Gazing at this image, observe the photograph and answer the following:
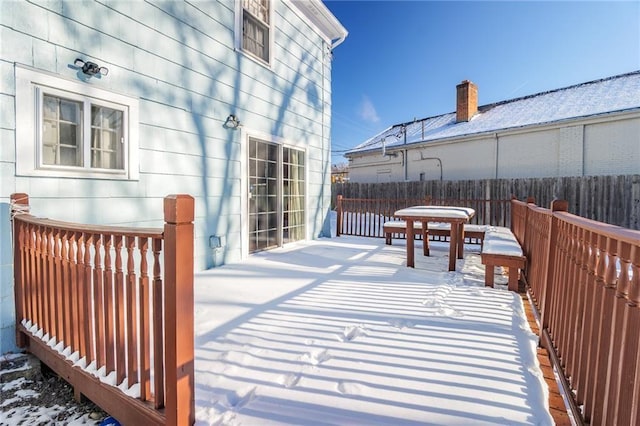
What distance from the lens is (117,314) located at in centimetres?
149

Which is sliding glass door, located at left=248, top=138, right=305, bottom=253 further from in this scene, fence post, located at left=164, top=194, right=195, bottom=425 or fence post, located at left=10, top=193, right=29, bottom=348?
fence post, located at left=164, top=194, right=195, bottom=425

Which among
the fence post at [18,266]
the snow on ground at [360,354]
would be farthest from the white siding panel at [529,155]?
the fence post at [18,266]

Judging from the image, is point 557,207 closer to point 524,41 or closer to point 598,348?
point 598,348

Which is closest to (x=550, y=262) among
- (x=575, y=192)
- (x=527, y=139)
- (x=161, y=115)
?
(x=161, y=115)

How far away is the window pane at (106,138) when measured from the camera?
9.66ft

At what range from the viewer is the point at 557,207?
213 cm

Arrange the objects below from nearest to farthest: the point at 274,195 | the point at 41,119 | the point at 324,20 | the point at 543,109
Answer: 1. the point at 41,119
2. the point at 274,195
3. the point at 324,20
4. the point at 543,109

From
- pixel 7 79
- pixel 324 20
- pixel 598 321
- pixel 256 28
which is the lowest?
pixel 598 321

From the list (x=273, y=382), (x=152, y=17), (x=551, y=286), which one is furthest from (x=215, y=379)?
(x=152, y=17)

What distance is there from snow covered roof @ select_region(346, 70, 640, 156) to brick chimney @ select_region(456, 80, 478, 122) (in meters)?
0.28

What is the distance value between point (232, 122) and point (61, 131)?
2159 mm

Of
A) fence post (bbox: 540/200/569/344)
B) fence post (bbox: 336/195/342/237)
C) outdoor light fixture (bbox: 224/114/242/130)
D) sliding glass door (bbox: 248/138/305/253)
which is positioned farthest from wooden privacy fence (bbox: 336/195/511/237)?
fence post (bbox: 540/200/569/344)

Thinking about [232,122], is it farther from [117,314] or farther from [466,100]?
[466,100]

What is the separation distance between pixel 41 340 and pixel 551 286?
343 centimetres
